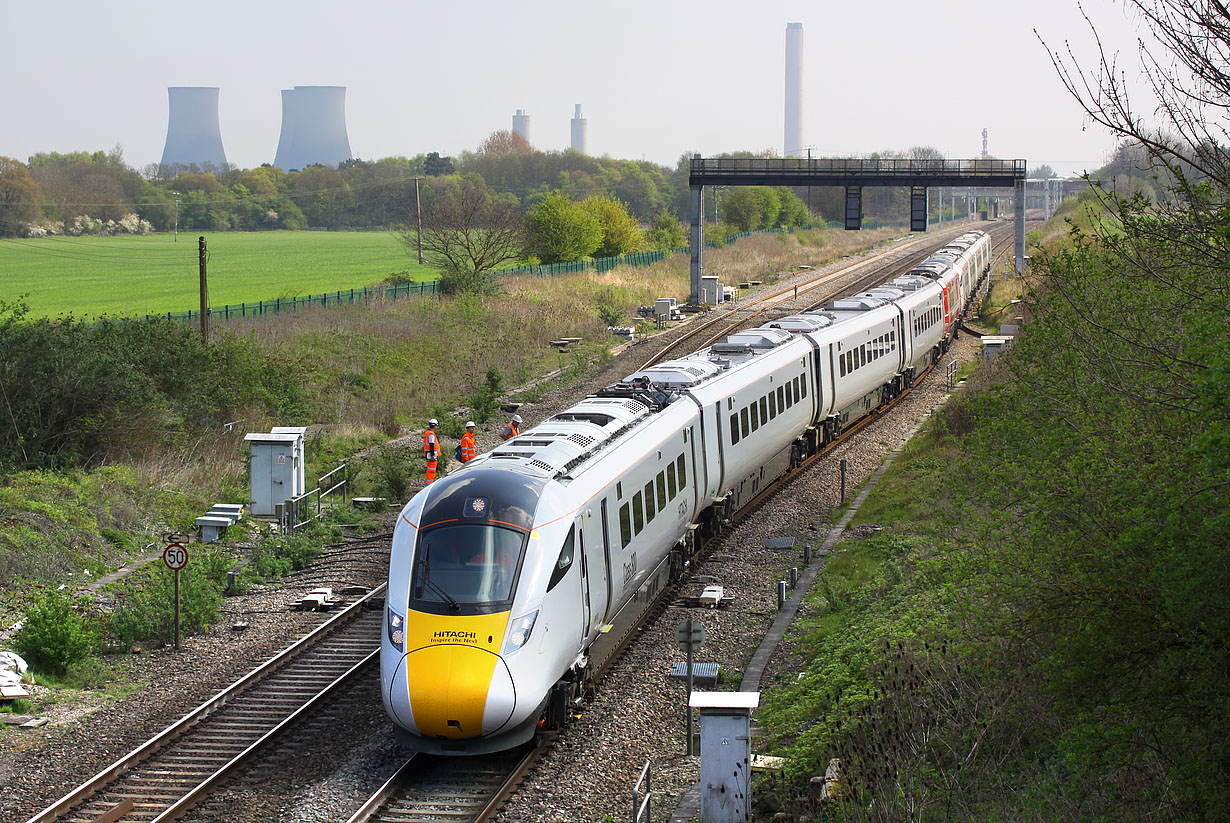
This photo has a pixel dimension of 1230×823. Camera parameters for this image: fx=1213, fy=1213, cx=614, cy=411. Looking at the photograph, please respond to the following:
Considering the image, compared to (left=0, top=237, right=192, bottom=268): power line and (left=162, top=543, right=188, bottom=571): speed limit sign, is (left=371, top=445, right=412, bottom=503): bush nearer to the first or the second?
(left=162, top=543, right=188, bottom=571): speed limit sign

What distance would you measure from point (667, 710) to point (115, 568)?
10.8 metres

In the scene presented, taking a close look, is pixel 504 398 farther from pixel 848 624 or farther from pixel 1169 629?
pixel 1169 629

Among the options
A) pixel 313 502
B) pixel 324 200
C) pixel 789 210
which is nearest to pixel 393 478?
pixel 313 502

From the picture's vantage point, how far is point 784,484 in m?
25.6

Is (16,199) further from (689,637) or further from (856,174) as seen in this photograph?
(689,637)

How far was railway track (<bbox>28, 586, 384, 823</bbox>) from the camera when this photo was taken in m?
11.2

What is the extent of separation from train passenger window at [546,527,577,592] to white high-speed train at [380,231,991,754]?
0.8 inches

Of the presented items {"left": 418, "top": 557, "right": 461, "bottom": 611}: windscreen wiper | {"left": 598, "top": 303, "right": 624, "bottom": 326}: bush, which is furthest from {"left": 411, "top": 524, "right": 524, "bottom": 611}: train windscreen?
{"left": 598, "top": 303, "right": 624, "bottom": 326}: bush

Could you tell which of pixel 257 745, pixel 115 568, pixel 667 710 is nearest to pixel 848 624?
pixel 667 710

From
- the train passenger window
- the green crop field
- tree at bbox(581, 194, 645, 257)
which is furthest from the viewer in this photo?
tree at bbox(581, 194, 645, 257)

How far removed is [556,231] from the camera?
6356 cm

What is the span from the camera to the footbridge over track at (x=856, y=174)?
50281 mm

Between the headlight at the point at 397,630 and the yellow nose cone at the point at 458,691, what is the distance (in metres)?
0.29

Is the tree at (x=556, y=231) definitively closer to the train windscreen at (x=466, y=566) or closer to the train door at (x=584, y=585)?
the train door at (x=584, y=585)
